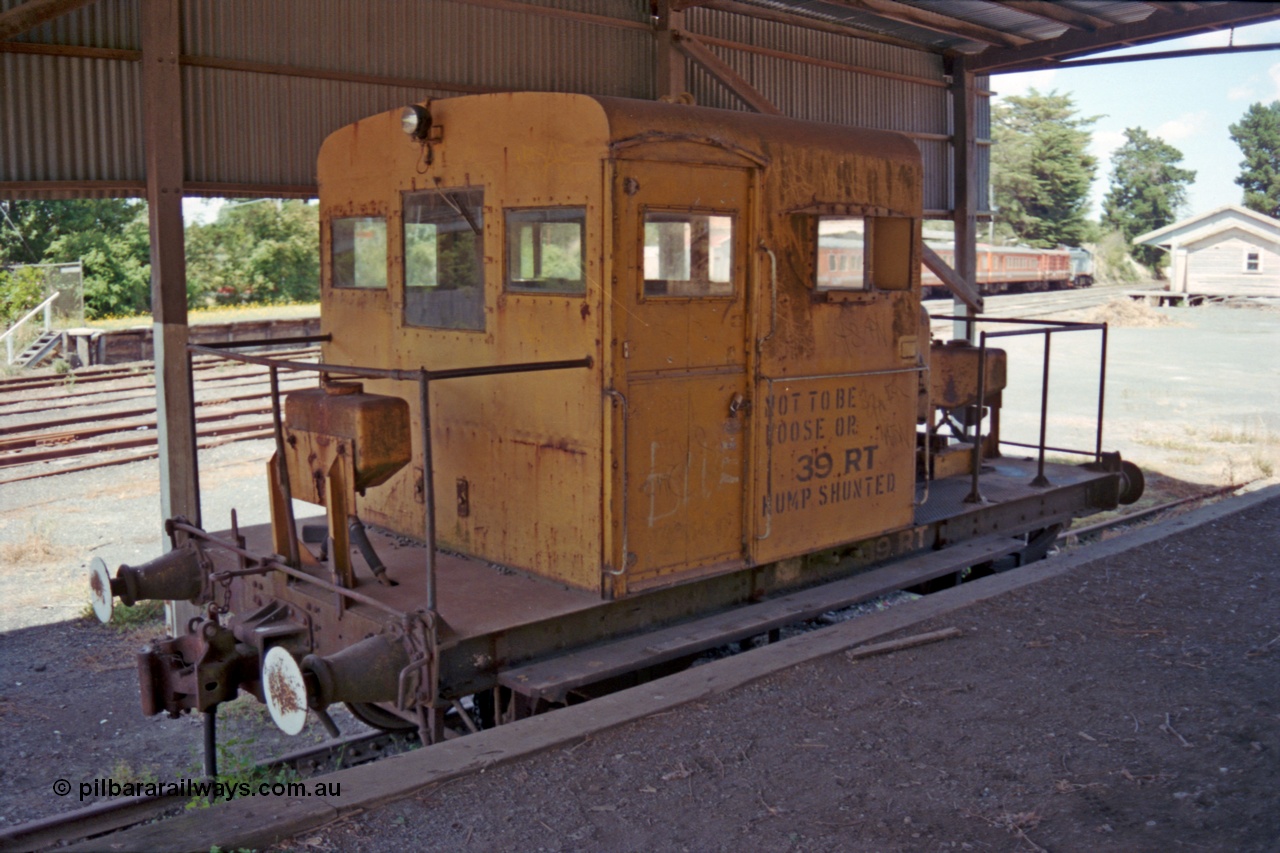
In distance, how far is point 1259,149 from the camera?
72.9 m

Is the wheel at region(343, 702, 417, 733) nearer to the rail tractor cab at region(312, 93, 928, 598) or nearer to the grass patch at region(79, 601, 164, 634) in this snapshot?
the rail tractor cab at region(312, 93, 928, 598)

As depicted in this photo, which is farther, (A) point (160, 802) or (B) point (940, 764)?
(A) point (160, 802)

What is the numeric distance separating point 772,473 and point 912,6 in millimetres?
7163

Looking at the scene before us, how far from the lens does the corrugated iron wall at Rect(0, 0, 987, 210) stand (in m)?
7.55

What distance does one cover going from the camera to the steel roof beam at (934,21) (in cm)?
1050

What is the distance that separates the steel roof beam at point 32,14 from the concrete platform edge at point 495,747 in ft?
17.1

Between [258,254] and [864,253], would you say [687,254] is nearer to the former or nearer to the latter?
[864,253]

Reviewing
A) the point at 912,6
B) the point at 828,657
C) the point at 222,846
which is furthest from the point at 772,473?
the point at 912,6

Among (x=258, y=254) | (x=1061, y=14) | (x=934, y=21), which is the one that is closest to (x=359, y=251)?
(x=934, y=21)

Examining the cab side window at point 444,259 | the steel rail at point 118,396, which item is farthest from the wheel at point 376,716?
the steel rail at point 118,396

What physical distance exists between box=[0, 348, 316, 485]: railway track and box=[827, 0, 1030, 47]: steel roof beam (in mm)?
8319

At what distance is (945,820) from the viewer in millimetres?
4102

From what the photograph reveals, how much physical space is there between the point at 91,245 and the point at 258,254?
597 cm

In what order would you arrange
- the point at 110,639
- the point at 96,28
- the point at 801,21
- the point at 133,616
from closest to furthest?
the point at 96,28, the point at 110,639, the point at 133,616, the point at 801,21
